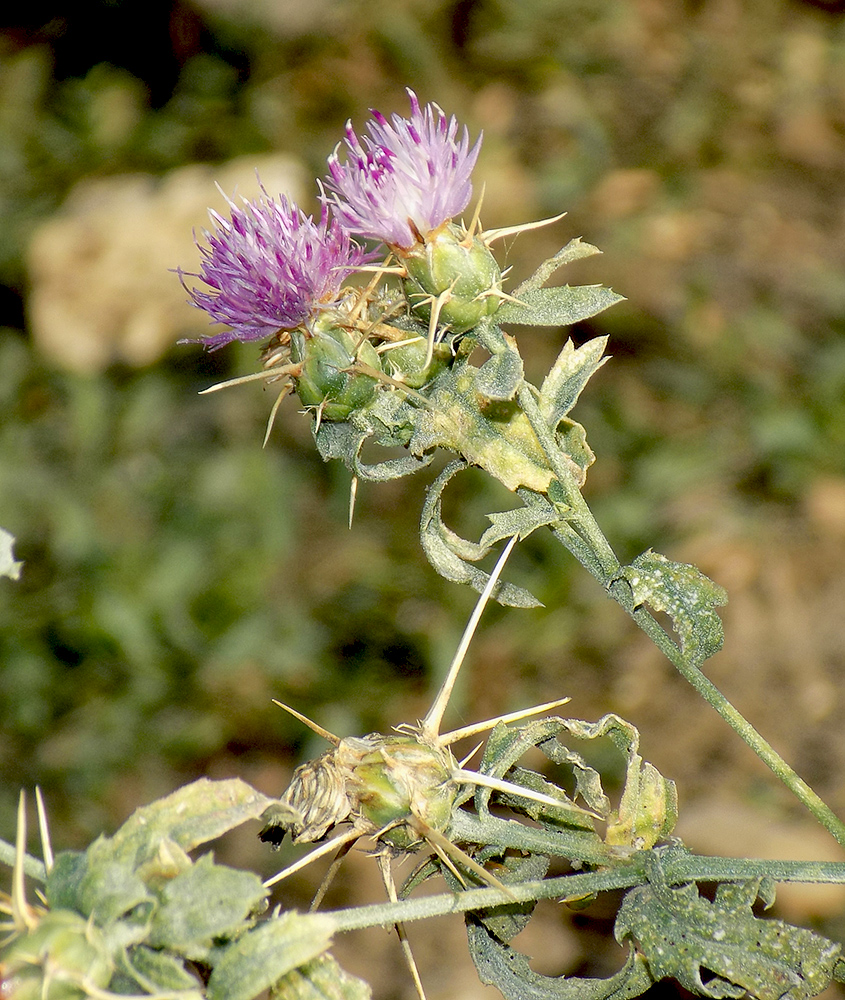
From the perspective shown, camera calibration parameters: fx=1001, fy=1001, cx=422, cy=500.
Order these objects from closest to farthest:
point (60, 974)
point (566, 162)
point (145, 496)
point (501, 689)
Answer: point (60, 974) < point (501, 689) < point (145, 496) < point (566, 162)

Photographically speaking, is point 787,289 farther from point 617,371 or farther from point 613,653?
point 613,653

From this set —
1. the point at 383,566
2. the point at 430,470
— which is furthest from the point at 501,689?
the point at 430,470

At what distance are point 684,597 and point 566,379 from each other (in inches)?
20.3

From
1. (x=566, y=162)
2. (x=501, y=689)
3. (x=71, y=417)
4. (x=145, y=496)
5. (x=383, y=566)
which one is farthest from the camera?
(x=566, y=162)

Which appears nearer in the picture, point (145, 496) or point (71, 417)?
point (145, 496)

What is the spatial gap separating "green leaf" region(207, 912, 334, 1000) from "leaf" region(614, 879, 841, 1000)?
704 millimetres

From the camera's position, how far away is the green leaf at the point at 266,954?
146cm

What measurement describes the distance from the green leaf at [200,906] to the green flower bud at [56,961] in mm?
97

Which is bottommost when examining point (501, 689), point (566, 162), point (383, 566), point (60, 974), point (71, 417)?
point (501, 689)

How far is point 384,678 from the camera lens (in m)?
4.55

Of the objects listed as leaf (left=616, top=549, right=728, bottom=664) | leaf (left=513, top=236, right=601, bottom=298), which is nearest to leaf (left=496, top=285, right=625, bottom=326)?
leaf (left=513, top=236, right=601, bottom=298)

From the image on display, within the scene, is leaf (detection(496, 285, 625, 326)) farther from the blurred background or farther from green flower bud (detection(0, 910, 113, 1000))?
the blurred background

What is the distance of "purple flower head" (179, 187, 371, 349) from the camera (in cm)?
213

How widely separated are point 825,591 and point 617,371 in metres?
1.51
